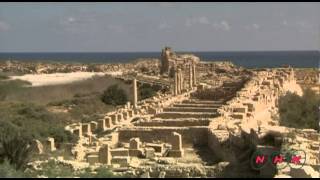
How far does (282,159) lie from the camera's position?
12906mm

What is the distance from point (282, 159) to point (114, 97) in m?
32.8

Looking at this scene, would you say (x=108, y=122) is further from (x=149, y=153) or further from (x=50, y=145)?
(x=149, y=153)

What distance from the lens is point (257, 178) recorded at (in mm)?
13664

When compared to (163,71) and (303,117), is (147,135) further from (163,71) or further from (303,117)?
(163,71)

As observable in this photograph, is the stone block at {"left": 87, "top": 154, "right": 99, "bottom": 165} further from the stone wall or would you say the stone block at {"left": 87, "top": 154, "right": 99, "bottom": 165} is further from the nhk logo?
the nhk logo

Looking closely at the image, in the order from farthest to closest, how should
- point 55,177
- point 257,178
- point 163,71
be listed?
1. point 163,71
2. point 257,178
3. point 55,177

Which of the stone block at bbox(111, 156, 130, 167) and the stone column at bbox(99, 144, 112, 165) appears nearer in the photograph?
the stone block at bbox(111, 156, 130, 167)

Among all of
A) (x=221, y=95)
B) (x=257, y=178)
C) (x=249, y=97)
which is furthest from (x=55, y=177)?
(x=221, y=95)

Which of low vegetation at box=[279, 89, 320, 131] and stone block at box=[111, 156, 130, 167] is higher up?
low vegetation at box=[279, 89, 320, 131]

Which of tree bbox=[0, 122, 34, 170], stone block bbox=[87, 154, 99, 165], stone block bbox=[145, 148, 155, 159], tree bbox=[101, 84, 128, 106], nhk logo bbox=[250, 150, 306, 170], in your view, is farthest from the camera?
tree bbox=[101, 84, 128, 106]

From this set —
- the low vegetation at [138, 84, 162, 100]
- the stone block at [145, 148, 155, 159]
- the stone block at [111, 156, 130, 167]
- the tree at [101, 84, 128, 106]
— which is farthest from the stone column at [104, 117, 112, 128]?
the low vegetation at [138, 84, 162, 100]

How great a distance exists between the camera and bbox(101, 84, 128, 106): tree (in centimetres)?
4459

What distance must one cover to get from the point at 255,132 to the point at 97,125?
10.9m

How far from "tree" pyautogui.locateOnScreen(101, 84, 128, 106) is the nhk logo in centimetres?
3063
